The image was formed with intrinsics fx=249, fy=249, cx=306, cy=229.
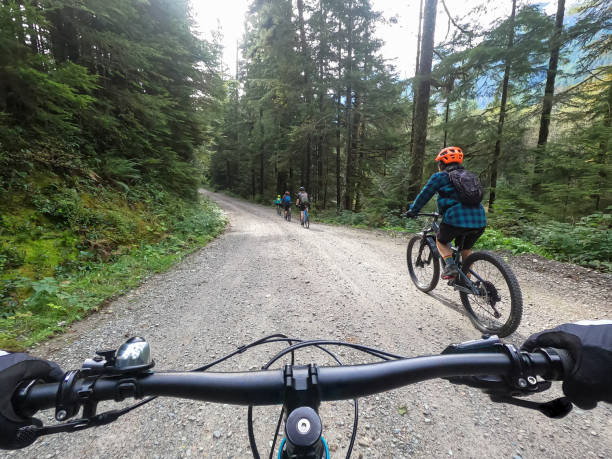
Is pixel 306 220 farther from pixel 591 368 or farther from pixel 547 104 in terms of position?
pixel 591 368

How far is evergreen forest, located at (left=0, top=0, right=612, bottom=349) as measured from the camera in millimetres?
4777

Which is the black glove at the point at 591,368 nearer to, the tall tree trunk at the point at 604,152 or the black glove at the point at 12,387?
the black glove at the point at 12,387

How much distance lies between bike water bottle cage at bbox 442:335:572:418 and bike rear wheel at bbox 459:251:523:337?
242 cm

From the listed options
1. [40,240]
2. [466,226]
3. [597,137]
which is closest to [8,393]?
[466,226]

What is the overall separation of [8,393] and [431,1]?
1454 cm

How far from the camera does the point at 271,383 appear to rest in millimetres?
747

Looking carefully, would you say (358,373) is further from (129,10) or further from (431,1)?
(431,1)

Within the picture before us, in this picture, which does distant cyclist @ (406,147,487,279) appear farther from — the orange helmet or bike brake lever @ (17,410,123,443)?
bike brake lever @ (17,410,123,443)

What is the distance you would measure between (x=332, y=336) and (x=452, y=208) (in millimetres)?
2272

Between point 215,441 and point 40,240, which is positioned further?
point 40,240

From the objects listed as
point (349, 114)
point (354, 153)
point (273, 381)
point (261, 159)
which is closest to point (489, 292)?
point (273, 381)

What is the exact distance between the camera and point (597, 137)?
6.88m

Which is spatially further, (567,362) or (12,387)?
(567,362)

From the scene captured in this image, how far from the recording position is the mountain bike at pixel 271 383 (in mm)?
707
